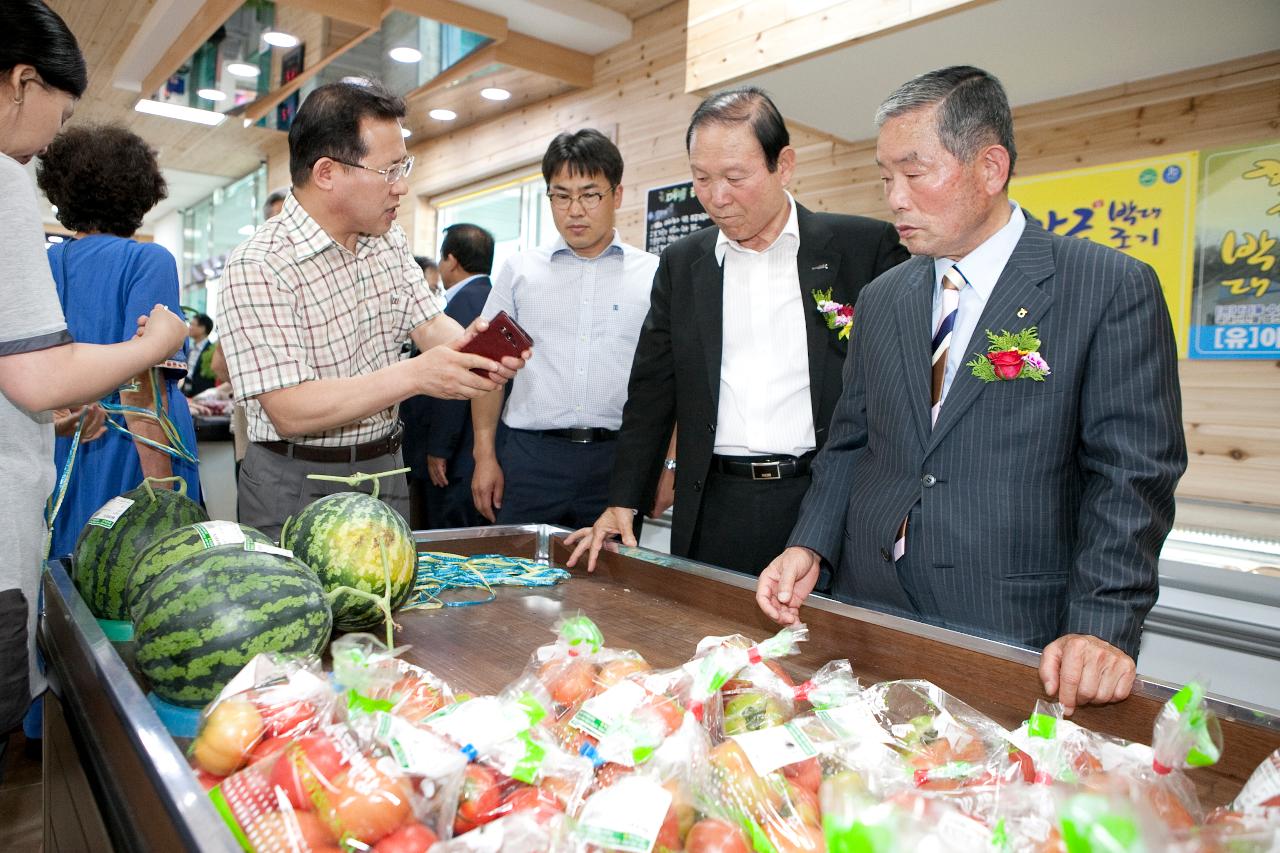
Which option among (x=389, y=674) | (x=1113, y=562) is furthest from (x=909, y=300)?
(x=389, y=674)

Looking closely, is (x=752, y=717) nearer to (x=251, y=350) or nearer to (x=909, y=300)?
(x=909, y=300)

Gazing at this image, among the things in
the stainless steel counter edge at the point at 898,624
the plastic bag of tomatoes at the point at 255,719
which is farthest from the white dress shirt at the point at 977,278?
the plastic bag of tomatoes at the point at 255,719

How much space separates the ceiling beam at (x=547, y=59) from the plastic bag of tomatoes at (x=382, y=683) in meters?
5.12

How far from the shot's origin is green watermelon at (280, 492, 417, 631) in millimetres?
1327

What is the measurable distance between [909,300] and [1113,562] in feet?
2.02

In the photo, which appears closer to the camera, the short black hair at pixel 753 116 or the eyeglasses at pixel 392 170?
the eyeglasses at pixel 392 170

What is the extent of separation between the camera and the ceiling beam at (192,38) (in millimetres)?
5258

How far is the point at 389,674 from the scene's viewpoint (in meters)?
0.89

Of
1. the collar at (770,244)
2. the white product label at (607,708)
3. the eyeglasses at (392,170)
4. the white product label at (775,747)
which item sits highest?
the eyeglasses at (392,170)

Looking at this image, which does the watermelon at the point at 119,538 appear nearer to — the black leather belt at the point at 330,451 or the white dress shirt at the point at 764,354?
the black leather belt at the point at 330,451

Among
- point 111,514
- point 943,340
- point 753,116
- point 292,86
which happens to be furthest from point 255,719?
point 292,86

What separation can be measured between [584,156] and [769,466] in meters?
1.16

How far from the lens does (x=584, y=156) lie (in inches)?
105

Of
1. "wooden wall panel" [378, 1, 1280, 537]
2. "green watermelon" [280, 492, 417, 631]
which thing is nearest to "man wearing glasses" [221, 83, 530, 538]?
"green watermelon" [280, 492, 417, 631]
